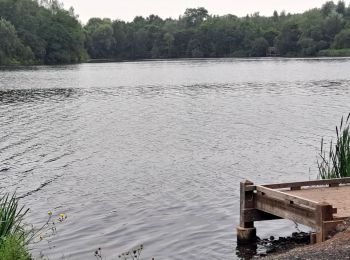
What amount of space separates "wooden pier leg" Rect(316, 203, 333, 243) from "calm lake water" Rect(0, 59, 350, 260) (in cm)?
252

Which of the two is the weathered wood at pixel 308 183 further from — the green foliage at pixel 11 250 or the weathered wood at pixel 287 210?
the green foliage at pixel 11 250

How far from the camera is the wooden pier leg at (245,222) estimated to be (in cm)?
1419

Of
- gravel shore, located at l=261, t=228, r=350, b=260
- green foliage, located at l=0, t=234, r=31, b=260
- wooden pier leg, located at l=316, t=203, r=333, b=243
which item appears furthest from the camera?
wooden pier leg, located at l=316, t=203, r=333, b=243

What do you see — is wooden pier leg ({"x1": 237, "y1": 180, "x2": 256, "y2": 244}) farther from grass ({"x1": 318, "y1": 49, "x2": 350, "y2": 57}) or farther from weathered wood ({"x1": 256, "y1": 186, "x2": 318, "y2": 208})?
grass ({"x1": 318, "y1": 49, "x2": 350, "y2": 57})

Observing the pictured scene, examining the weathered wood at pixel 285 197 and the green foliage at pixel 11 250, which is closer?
the green foliage at pixel 11 250

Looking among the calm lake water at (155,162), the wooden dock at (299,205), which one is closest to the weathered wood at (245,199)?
the wooden dock at (299,205)

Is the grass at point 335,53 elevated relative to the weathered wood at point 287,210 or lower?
elevated

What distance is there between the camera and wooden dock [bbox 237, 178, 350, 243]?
12008 mm

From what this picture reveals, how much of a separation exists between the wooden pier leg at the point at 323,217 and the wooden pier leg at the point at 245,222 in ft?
8.24

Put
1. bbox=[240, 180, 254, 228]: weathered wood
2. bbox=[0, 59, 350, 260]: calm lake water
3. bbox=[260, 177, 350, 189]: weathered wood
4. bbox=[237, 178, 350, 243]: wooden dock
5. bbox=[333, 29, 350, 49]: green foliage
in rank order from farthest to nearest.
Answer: bbox=[333, 29, 350, 49]: green foliage, bbox=[0, 59, 350, 260]: calm lake water, bbox=[260, 177, 350, 189]: weathered wood, bbox=[240, 180, 254, 228]: weathered wood, bbox=[237, 178, 350, 243]: wooden dock

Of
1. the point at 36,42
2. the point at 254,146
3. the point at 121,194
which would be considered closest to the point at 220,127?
the point at 254,146

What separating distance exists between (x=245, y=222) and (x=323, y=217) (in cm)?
281

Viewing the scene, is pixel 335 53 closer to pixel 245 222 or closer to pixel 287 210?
pixel 245 222

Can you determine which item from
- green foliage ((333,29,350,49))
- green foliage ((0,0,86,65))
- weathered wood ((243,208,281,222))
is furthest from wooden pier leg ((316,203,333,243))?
green foliage ((333,29,350,49))
